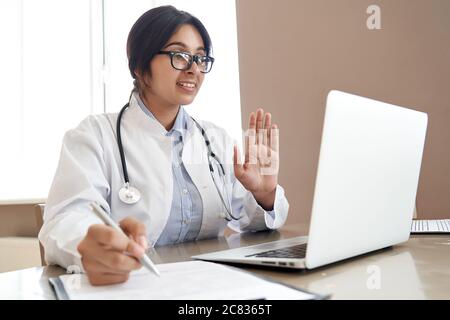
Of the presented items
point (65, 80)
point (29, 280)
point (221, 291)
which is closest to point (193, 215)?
point (29, 280)

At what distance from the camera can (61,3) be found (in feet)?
10.6

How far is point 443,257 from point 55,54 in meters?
→ 2.98

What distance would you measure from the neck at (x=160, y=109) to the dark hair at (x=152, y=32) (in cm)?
8

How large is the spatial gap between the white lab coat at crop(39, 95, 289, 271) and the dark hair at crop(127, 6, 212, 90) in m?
0.12

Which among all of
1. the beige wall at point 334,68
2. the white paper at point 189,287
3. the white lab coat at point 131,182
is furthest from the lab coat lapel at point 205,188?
the beige wall at point 334,68

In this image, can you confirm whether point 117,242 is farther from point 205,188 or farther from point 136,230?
point 205,188

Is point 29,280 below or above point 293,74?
below

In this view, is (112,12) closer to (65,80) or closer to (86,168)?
(65,80)

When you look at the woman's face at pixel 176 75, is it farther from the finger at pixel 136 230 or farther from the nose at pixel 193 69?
the finger at pixel 136 230

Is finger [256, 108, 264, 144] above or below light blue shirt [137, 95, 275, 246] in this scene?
above

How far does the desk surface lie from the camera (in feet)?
1.76

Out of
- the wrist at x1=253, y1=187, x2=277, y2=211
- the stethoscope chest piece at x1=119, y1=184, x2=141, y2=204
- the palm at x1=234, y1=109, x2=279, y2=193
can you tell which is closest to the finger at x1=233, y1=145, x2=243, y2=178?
the palm at x1=234, y1=109, x2=279, y2=193

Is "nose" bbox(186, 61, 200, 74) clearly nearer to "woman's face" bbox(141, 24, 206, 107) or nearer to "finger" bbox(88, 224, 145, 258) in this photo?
"woman's face" bbox(141, 24, 206, 107)

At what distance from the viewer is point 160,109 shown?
132cm
